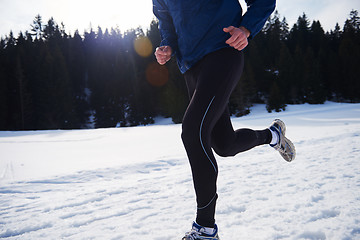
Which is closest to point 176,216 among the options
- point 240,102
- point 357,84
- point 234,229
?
point 234,229

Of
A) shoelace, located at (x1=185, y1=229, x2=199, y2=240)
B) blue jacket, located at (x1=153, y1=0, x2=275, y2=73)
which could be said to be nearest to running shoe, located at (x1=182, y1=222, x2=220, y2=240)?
shoelace, located at (x1=185, y1=229, x2=199, y2=240)

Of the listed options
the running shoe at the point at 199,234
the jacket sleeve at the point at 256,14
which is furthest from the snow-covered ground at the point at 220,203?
the jacket sleeve at the point at 256,14

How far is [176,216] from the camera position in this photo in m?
1.60

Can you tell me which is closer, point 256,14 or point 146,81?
point 256,14

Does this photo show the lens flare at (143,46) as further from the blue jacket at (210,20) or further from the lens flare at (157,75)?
the blue jacket at (210,20)

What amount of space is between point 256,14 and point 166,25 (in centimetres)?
65

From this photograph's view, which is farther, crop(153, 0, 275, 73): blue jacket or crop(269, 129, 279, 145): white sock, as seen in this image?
crop(269, 129, 279, 145): white sock

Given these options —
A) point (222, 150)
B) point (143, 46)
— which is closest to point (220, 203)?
point (222, 150)

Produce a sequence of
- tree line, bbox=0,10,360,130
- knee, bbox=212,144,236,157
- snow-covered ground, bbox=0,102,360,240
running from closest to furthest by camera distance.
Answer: snow-covered ground, bbox=0,102,360,240 → knee, bbox=212,144,236,157 → tree line, bbox=0,10,360,130

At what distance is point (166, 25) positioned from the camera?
1.60 meters

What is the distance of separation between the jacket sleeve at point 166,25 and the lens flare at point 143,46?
36208mm

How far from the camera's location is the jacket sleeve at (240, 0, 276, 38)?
3.89ft

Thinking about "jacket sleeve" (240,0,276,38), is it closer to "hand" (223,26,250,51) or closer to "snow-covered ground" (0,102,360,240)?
"hand" (223,26,250,51)

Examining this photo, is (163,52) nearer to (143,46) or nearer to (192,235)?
(192,235)
